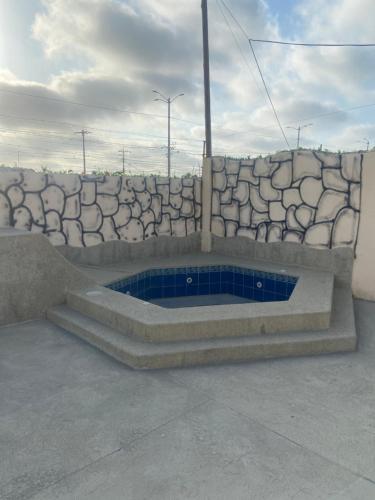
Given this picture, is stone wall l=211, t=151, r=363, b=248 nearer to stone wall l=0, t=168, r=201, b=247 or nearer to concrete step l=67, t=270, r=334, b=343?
stone wall l=0, t=168, r=201, b=247

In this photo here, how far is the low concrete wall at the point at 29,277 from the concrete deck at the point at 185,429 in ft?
3.24

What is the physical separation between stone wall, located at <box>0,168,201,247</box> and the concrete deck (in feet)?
10.6

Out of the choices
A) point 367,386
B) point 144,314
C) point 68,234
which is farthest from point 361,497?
point 68,234

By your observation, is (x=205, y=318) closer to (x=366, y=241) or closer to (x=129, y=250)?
(x=366, y=241)

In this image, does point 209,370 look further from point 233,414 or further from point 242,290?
point 242,290

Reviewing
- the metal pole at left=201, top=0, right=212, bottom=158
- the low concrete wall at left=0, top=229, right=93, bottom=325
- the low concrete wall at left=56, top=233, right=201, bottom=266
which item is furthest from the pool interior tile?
the metal pole at left=201, top=0, right=212, bottom=158

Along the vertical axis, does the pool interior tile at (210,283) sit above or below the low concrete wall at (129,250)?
below

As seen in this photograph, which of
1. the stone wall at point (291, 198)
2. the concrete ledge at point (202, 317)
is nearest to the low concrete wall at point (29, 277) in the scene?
the concrete ledge at point (202, 317)

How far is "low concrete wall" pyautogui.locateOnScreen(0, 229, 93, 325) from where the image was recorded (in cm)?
495

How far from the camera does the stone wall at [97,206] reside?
258 inches

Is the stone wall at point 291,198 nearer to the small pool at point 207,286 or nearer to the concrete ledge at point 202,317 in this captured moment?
the small pool at point 207,286

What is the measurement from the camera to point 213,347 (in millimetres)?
4027

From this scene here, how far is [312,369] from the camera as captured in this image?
152 inches

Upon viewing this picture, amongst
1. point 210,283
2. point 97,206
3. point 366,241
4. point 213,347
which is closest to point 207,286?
point 210,283
